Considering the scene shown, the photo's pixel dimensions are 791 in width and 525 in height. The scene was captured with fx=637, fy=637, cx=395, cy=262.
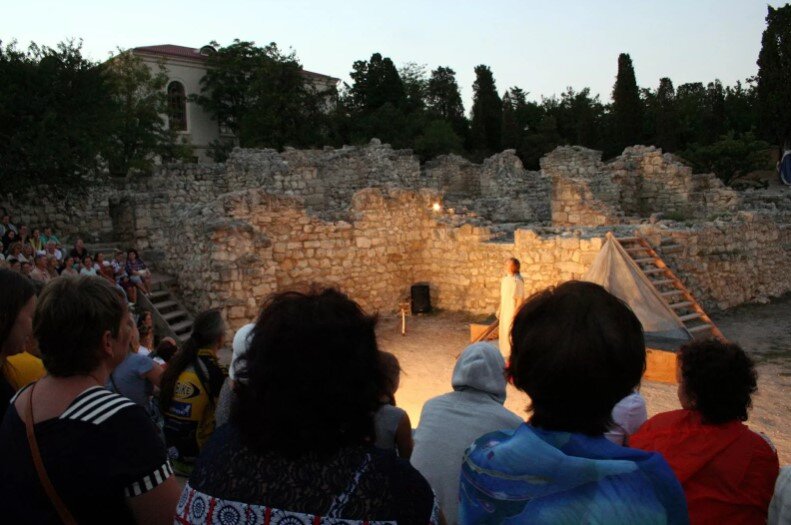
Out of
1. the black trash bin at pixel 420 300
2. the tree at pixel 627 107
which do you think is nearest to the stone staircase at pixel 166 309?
the black trash bin at pixel 420 300

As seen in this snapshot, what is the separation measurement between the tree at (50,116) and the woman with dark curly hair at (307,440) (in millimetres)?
Result: 13861

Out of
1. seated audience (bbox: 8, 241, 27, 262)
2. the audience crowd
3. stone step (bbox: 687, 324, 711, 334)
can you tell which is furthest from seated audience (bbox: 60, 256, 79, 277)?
stone step (bbox: 687, 324, 711, 334)

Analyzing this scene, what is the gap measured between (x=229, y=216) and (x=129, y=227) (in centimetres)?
620

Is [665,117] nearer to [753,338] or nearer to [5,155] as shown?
[753,338]

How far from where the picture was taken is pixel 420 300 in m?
13.3

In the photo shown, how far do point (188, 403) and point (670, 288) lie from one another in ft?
31.5

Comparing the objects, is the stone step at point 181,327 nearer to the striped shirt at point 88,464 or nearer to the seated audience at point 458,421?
the seated audience at point 458,421

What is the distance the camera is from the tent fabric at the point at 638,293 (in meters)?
9.57

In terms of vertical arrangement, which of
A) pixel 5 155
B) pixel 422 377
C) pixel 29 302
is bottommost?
pixel 422 377

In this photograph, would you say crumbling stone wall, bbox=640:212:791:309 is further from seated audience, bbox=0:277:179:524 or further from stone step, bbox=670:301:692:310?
seated audience, bbox=0:277:179:524

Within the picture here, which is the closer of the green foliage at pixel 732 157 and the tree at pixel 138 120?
the tree at pixel 138 120

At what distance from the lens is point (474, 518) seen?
1720 millimetres

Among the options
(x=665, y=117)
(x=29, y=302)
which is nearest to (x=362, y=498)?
(x=29, y=302)

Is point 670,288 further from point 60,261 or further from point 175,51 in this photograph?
point 175,51
